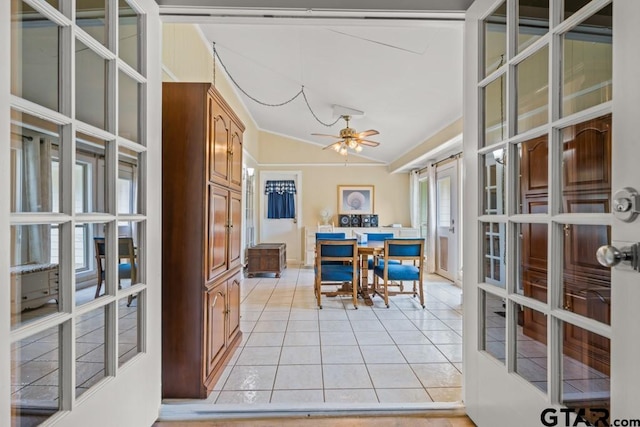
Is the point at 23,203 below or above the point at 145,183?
below

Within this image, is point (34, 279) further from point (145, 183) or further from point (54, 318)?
point (145, 183)

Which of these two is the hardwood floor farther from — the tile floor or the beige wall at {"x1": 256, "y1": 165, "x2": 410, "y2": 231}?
the beige wall at {"x1": 256, "y1": 165, "x2": 410, "y2": 231}

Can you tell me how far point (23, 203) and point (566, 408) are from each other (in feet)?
5.62

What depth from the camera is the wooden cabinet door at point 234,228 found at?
7.52 feet

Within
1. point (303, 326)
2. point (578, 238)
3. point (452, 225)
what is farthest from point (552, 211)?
point (452, 225)

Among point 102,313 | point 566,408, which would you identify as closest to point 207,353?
point 102,313

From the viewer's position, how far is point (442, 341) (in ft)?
9.00

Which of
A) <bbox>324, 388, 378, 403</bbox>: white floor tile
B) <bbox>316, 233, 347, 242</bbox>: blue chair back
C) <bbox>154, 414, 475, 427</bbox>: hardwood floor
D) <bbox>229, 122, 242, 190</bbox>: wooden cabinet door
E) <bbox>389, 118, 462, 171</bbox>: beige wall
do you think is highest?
<bbox>389, 118, 462, 171</bbox>: beige wall

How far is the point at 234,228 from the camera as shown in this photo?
2.41 metres

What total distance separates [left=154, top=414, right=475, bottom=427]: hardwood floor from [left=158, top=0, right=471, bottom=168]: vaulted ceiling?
1957 mm

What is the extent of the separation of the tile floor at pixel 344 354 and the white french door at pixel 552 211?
61 centimetres

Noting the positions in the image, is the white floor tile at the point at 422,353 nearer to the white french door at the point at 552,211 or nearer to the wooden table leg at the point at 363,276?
the white french door at the point at 552,211

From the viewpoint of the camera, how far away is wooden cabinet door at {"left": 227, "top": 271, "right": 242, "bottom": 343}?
231 centimetres

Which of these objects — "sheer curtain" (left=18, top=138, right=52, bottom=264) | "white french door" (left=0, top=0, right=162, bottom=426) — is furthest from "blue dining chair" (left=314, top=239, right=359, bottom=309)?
"sheer curtain" (left=18, top=138, right=52, bottom=264)
